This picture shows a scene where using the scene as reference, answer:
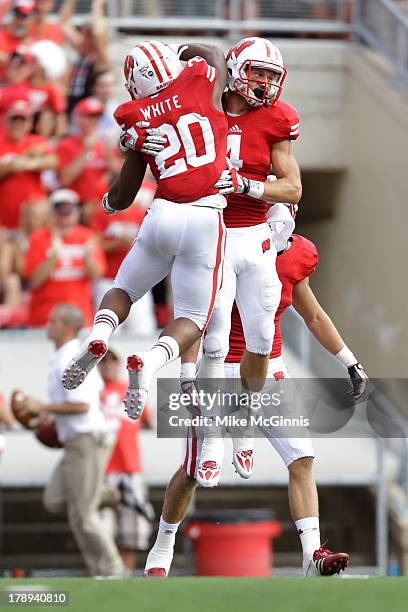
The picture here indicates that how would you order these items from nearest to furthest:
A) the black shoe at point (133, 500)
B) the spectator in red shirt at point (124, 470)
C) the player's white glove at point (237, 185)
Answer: the player's white glove at point (237, 185) < the black shoe at point (133, 500) < the spectator in red shirt at point (124, 470)

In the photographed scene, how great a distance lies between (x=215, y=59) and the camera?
7645 mm

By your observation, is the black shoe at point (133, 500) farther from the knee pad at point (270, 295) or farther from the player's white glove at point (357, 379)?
the knee pad at point (270, 295)

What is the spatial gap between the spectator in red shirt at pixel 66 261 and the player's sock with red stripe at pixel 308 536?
200 inches

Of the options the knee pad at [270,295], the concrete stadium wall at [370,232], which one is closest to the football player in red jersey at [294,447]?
the knee pad at [270,295]

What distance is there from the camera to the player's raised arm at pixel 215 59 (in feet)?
24.8

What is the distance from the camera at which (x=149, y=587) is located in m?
6.86

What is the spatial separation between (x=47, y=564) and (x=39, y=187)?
10.0 feet

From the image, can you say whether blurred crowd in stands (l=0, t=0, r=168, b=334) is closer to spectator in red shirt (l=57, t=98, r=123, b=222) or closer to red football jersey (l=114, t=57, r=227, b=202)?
spectator in red shirt (l=57, t=98, r=123, b=222)

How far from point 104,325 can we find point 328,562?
5.03 ft

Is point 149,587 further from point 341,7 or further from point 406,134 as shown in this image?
point 341,7

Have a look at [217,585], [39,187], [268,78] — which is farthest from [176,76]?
[39,187]

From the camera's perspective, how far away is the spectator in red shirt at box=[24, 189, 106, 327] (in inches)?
499

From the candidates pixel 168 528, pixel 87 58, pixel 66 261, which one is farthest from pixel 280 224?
pixel 87 58

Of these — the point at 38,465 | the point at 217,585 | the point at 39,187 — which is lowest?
the point at 38,465
